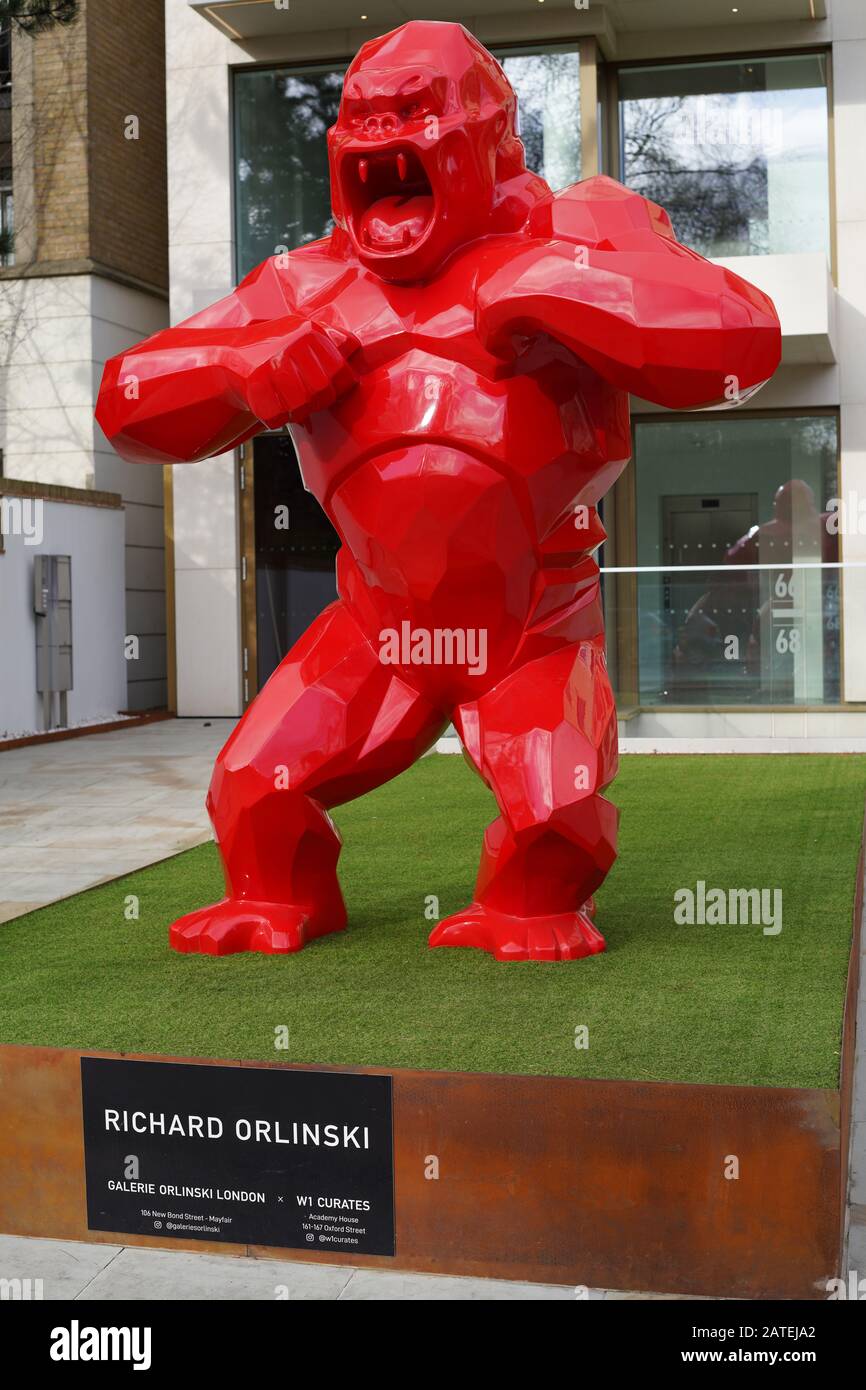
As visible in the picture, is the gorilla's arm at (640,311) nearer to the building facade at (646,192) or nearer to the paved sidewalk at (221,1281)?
the paved sidewalk at (221,1281)

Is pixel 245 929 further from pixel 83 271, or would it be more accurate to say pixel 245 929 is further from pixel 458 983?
pixel 83 271

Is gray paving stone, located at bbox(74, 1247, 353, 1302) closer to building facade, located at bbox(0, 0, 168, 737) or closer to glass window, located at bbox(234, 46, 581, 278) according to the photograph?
building facade, located at bbox(0, 0, 168, 737)

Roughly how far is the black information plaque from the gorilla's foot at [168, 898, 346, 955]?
826 millimetres

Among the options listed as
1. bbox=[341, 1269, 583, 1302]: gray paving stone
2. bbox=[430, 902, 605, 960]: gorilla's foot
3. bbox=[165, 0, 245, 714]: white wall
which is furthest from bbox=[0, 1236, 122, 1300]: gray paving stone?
bbox=[165, 0, 245, 714]: white wall

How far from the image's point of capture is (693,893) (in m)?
4.42

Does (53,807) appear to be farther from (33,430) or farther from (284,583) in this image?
(33,430)

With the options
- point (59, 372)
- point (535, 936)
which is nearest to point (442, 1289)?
point (535, 936)

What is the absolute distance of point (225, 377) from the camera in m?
3.16

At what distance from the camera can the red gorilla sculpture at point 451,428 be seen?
9.93 ft

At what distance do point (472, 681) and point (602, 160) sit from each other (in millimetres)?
9867

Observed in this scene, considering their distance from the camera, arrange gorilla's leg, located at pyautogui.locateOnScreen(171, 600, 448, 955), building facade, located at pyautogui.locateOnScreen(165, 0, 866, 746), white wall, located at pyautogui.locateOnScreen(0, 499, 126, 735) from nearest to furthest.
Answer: gorilla's leg, located at pyautogui.locateOnScreen(171, 600, 448, 955) < white wall, located at pyautogui.locateOnScreen(0, 499, 126, 735) < building facade, located at pyautogui.locateOnScreen(165, 0, 866, 746)

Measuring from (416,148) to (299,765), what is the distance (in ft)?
4.54

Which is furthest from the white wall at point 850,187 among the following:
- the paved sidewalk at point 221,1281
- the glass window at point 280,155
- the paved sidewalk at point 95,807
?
the paved sidewalk at point 221,1281

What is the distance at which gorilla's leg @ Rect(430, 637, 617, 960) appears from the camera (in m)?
3.30
